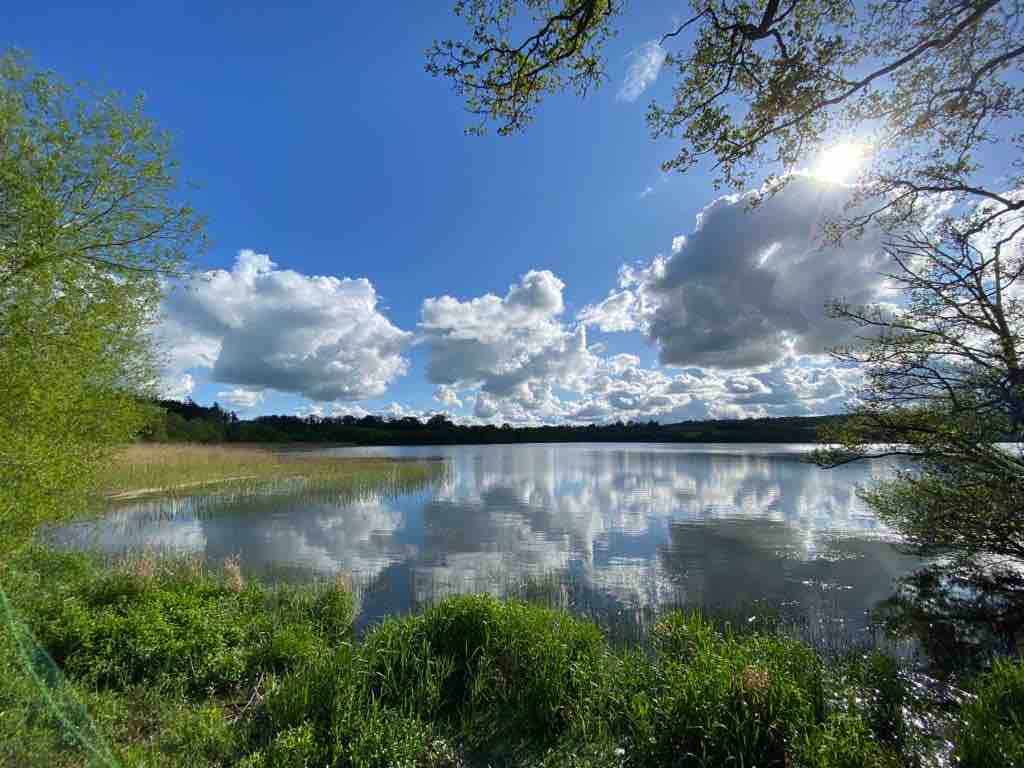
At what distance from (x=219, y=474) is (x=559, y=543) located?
2418 centimetres

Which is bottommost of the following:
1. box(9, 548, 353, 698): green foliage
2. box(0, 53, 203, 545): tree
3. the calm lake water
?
the calm lake water

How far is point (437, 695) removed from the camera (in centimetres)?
496

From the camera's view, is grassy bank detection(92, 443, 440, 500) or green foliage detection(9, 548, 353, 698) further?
grassy bank detection(92, 443, 440, 500)

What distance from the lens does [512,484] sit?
32125 mm

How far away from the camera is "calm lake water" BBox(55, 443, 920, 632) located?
10344mm

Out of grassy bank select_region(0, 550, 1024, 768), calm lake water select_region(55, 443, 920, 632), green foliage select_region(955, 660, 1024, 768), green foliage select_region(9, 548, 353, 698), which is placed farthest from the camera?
calm lake water select_region(55, 443, 920, 632)

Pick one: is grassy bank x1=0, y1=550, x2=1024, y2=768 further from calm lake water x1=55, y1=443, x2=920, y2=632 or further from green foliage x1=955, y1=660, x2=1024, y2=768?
calm lake water x1=55, y1=443, x2=920, y2=632

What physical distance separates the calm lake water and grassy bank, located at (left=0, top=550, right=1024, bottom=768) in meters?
3.24

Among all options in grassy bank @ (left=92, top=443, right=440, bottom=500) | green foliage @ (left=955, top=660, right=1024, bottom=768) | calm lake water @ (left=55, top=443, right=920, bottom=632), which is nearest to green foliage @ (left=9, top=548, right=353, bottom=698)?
calm lake water @ (left=55, top=443, right=920, bottom=632)

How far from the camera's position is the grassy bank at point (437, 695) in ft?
12.6

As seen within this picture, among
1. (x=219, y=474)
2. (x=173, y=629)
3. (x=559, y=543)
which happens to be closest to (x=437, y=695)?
(x=173, y=629)

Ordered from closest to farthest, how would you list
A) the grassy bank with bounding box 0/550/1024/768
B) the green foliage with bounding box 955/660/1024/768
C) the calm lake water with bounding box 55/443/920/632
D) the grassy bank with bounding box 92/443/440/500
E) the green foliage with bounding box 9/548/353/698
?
1. the green foliage with bounding box 955/660/1024/768
2. the grassy bank with bounding box 0/550/1024/768
3. the green foliage with bounding box 9/548/353/698
4. the calm lake water with bounding box 55/443/920/632
5. the grassy bank with bounding box 92/443/440/500

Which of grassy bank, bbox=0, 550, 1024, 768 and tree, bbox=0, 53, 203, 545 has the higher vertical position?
tree, bbox=0, 53, 203, 545

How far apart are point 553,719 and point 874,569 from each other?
40.7 ft
